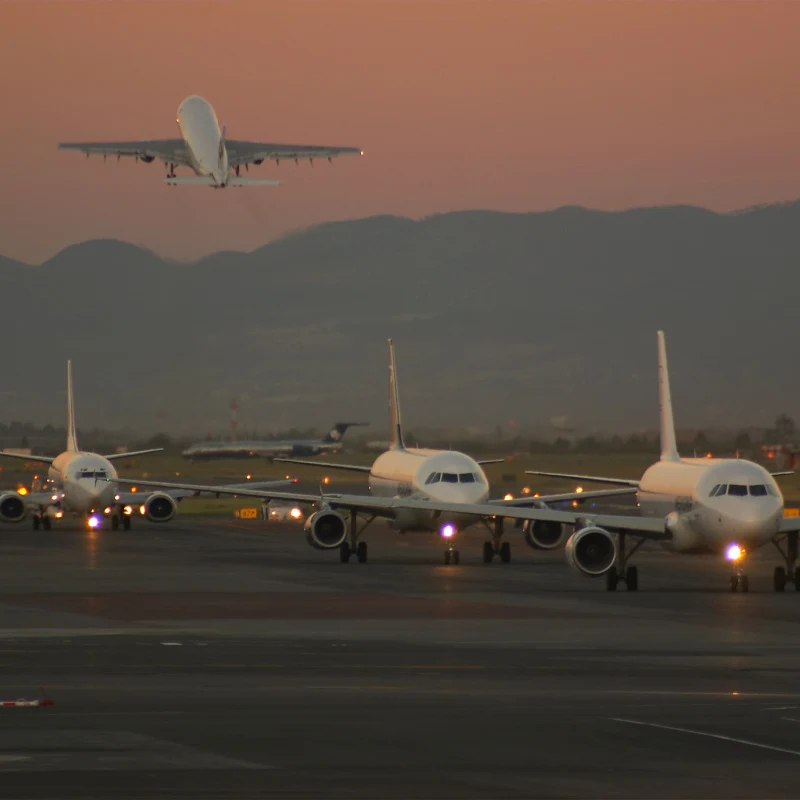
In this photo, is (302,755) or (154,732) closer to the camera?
(302,755)

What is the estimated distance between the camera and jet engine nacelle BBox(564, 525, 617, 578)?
48438mm

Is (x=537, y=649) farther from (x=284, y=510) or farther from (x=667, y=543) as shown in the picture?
(x=284, y=510)

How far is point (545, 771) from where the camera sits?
18797 mm

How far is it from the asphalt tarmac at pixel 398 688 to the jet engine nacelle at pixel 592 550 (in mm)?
1033

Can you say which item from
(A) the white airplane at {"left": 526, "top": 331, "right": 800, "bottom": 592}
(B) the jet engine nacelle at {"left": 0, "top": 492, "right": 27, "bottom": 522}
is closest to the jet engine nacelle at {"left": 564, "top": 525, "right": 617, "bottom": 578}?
(A) the white airplane at {"left": 526, "top": 331, "right": 800, "bottom": 592}

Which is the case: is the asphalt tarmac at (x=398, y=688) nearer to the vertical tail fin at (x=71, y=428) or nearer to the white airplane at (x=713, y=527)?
the white airplane at (x=713, y=527)

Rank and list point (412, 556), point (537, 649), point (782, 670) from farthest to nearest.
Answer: point (412, 556) < point (537, 649) < point (782, 670)

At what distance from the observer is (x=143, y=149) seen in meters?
95.2

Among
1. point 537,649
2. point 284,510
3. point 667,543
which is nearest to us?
point 537,649

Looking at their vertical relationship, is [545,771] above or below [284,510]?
below

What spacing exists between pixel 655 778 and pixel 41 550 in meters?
56.1

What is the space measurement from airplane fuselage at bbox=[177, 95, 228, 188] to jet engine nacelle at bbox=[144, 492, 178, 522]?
648 inches

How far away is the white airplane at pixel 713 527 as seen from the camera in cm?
4734

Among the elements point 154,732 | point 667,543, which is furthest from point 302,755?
point 667,543
